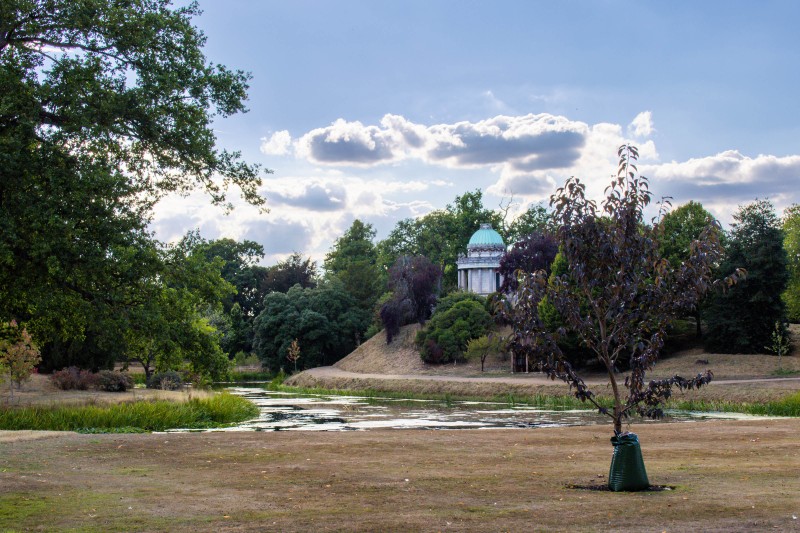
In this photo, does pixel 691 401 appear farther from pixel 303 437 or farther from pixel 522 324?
pixel 522 324

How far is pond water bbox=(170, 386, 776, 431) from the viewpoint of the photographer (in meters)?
29.5

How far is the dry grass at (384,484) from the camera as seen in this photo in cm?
1024

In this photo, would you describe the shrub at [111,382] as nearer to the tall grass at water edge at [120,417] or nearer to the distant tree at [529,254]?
the tall grass at water edge at [120,417]

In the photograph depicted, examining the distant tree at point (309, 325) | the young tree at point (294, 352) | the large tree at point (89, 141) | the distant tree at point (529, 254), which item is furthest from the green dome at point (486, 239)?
the large tree at point (89, 141)

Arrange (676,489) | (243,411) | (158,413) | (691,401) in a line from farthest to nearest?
(691,401) < (243,411) < (158,413) < (676,489)

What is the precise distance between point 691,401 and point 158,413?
2309 cm

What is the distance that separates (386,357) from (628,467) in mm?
65519

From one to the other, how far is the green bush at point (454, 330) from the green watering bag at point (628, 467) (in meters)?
56.0

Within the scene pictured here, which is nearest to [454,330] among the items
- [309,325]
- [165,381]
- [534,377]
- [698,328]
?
A: [534,377]

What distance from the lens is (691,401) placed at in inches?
1492

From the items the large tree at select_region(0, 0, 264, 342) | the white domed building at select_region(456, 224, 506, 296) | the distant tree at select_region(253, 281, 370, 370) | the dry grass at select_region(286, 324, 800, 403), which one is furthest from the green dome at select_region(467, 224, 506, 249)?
the large tree at select_region(0, 0, 264, 342)

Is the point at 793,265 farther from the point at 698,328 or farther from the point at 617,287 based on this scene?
the point at 617,287

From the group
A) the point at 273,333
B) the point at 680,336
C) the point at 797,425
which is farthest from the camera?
the point at 273,333

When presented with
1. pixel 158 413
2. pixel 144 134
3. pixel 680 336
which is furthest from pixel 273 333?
pixel 144 134
